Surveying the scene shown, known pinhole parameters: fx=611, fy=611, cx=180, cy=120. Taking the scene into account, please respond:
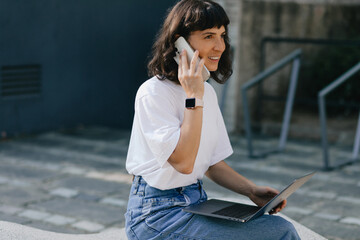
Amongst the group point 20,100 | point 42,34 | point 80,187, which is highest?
point 42,34

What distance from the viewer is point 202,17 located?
254 centimetres

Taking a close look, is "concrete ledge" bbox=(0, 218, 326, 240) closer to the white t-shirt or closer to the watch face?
the white t-shirt

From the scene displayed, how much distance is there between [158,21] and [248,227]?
25.1ft

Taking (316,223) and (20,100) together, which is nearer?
(316,223)

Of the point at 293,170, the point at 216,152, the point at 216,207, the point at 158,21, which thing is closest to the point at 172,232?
the point at 216,207

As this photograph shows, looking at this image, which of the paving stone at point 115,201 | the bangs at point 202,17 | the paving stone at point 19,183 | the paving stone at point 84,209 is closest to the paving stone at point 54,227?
the paving stone at point 84,209

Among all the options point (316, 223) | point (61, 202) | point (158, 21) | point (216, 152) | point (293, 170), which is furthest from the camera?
point (158, 21)

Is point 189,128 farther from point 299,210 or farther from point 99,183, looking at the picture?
point 99,183

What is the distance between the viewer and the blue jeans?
7.87ft

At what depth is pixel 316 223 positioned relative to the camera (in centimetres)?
470

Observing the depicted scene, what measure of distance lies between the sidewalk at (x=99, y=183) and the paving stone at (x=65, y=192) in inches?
0.5

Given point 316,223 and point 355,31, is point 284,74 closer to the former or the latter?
point 355,31

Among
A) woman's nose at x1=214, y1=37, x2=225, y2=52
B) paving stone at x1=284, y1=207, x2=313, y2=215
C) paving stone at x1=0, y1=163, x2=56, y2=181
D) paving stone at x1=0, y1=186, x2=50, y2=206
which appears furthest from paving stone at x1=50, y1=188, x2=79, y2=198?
woman's nose at x1=214, y1=37, x2=225, y2=52

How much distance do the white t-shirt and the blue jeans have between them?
49 mm
